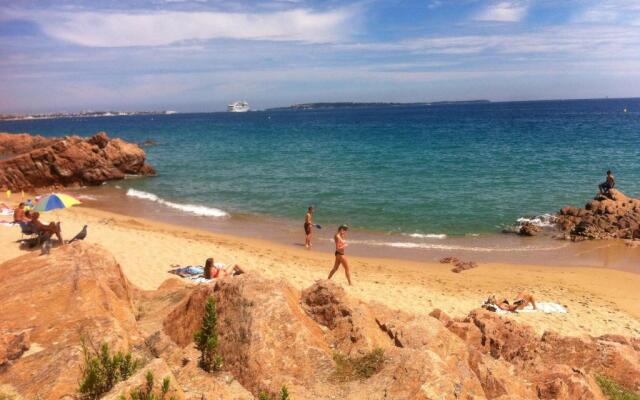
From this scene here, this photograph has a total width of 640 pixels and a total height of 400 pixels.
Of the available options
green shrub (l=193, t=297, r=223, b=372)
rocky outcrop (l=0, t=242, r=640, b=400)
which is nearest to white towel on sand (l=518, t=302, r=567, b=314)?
rocky outcrop (l=0, t=242, r=640, b=400)

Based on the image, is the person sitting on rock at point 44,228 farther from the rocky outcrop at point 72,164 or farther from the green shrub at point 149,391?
the rocky outcrop at point 72,164

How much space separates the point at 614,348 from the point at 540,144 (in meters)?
48.3

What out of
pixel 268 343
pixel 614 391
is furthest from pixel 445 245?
pixel 268 343

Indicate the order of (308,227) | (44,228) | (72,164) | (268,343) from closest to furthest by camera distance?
(268,343)
(44,228)
(308,227)
(72,164)

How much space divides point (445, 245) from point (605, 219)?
289 inches

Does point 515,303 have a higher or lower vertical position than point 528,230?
higher

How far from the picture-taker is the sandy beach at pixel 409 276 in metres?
11.7

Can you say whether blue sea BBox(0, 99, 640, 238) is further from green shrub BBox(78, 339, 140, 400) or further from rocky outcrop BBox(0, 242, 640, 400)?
green shrub BBox(78, 339, 140, 400)

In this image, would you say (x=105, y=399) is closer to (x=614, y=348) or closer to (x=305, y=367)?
(x=305, y=367)

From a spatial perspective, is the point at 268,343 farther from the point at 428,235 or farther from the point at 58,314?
the point at 428,235

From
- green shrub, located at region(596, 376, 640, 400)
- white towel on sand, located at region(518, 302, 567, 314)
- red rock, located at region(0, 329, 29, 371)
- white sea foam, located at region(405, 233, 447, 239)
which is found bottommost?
white sea foam, located at region(405, 233, 447, 239)

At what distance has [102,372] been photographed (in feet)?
13.7

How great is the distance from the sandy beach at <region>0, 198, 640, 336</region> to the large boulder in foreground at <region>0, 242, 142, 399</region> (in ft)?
13.3

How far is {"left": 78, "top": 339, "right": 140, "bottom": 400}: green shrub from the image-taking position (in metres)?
4.07
